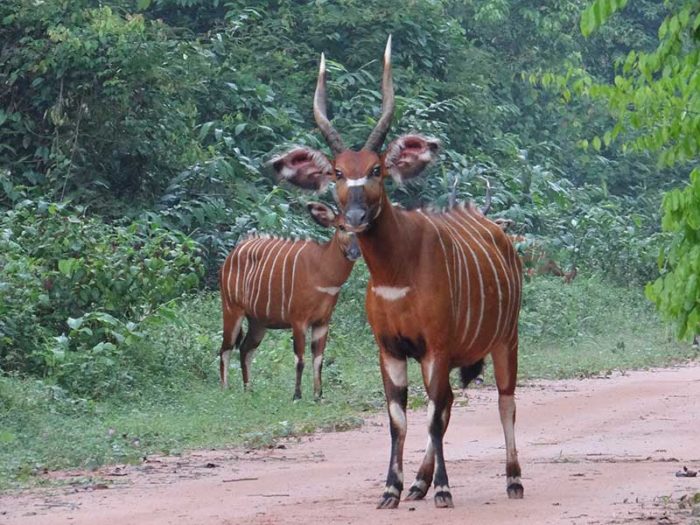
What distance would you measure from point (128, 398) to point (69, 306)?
163cm

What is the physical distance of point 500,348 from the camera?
9141mm

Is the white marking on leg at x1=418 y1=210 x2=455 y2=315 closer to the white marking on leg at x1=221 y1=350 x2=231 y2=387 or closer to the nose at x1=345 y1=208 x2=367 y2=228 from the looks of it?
the nose at x1=345 y1=208 x2=367 y2=228

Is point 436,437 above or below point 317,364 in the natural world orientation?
above

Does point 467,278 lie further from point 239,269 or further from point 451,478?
point 239,269

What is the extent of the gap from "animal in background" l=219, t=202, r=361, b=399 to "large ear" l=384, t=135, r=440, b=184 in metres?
5.57

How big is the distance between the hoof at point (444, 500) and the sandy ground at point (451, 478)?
2.1 inches

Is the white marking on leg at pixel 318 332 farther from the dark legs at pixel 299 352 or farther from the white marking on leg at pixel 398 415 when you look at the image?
the white marking on leg at pixel 398 415

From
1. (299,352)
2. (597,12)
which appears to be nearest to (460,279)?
(597,12)

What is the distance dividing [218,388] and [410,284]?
655 centimetres

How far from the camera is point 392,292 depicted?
27.3 ft

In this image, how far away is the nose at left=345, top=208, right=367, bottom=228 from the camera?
811cm

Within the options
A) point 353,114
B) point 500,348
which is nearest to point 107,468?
point 500,348

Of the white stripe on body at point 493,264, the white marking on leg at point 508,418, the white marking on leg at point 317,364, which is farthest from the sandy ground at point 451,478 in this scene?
the white marking on leg at point 317,364

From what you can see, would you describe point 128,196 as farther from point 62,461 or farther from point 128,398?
point 62,461
